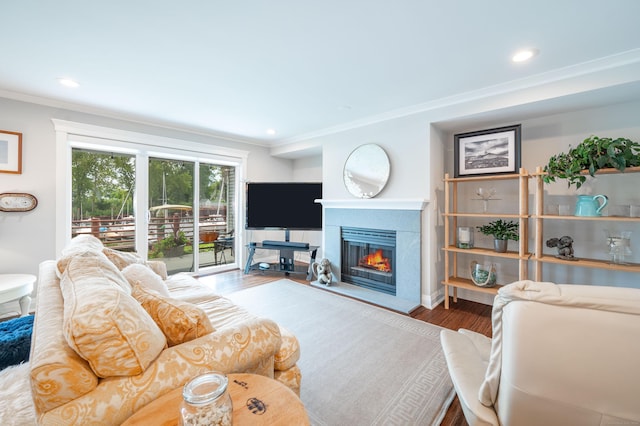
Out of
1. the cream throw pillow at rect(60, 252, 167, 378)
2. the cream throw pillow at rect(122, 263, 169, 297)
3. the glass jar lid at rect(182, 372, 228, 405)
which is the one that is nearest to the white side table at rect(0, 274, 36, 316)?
the cream throw pillow at rect(122, 263, 169, 297)

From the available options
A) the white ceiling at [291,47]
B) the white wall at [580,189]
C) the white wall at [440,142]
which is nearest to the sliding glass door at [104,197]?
the white ceiling at [291,47]

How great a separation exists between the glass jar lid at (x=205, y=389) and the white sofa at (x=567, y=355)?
3.23 ft

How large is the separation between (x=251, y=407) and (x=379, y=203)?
2935mm

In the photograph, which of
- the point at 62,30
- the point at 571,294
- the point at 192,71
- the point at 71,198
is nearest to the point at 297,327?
the point at 571,294

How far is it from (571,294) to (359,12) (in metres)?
1.83

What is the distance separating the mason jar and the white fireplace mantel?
110 inches

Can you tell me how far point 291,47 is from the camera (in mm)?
2029

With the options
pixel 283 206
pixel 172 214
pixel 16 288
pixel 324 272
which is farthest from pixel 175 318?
pixel 172 214

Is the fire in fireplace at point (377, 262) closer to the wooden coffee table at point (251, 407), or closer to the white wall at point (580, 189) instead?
the white wall at point (580, 189)

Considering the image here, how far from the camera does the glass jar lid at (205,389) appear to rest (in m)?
0.75

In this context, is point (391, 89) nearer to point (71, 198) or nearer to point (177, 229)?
point (177, 229)

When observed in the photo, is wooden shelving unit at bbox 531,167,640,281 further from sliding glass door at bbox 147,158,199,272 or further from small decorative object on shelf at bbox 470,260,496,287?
sliding glass door at bbox 147,158,199,272

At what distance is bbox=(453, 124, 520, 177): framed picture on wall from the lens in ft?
9.16

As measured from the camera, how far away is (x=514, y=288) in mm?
929
